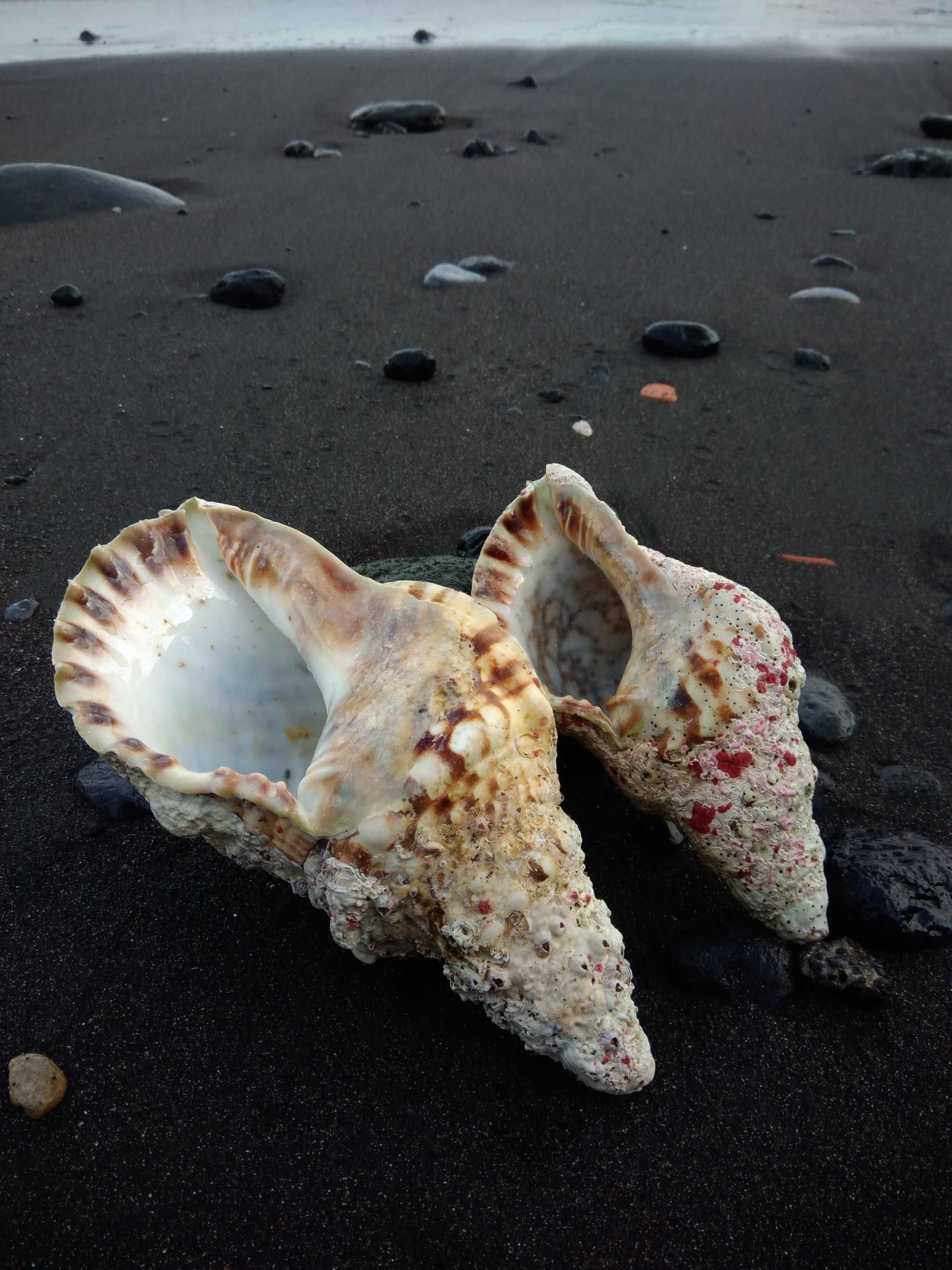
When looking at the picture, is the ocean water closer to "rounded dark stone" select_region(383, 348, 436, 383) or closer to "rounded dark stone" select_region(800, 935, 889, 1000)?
"rounded dark stone" select_region(383, 348, 436, 383)

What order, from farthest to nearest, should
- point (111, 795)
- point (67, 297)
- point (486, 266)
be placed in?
1. point (486, 266)
2. point (67, 297)
3. point (111, 795)

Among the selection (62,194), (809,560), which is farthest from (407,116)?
(809,560)

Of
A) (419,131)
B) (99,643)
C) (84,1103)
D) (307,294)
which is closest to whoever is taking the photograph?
(84,1103)

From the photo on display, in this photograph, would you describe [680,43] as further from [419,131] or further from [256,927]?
[256,927]

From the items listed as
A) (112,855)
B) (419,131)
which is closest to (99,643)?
(112,855)

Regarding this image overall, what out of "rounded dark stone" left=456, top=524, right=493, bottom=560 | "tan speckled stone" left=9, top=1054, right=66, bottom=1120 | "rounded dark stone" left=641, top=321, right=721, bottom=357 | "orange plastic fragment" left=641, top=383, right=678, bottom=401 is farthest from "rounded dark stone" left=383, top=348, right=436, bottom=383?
"tan speckled stone" left=9, top=1054, right=66, bottom=1120

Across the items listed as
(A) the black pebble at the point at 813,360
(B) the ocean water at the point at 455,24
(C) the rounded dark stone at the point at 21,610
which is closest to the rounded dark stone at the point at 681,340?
(A) the black pebble at the point at 813,360

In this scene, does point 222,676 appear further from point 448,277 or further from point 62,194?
point 62,194
